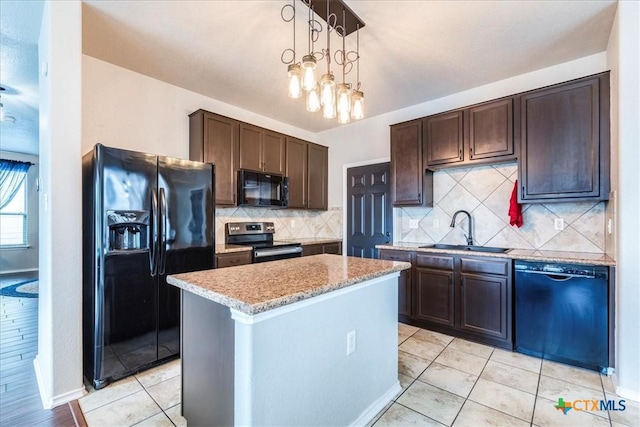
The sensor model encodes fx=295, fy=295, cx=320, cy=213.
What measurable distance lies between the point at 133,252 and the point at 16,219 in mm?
6325

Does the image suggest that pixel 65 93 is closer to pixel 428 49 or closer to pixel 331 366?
pixel 331 366

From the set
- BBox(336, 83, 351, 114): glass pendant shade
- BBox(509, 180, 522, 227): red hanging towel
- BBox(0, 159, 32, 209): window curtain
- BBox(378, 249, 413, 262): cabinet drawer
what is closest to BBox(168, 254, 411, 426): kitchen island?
BBox(336, 83, 351, 114): glass pendant shade

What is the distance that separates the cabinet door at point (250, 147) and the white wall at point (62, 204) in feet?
5.68

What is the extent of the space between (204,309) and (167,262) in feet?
3.79

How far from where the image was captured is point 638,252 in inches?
75.9

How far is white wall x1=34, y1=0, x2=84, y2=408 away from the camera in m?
1.91

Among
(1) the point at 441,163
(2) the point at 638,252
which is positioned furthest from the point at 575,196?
(1) the point at 441,163

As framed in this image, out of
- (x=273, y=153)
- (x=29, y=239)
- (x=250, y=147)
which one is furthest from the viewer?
(x=29, y=239)

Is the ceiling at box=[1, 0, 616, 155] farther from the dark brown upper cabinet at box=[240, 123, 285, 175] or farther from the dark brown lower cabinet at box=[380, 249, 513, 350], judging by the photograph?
the dark brown lower cabinet at box=[380, 249, 513, 350]

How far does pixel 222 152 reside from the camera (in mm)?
3387

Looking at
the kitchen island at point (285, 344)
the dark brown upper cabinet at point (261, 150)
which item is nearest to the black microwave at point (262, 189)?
the dark brown upper cabinet at point (261, 150)

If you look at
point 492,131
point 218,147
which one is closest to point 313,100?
point 218,147

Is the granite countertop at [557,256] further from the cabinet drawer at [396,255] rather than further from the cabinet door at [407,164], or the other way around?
the cabinet door at [407,164]

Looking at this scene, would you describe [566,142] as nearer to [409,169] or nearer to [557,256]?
[557,256]
